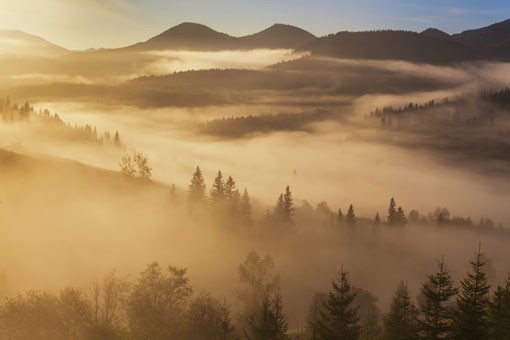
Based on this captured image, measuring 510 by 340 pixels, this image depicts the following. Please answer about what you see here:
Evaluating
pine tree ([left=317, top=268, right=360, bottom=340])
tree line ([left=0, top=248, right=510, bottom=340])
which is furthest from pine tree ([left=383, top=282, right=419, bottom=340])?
pine tree ([left=317, top=268, right=360, bottom=340])

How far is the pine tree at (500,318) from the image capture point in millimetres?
46844

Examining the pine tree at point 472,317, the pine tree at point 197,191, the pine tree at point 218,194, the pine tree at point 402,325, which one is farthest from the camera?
the pine tree at point 218,194

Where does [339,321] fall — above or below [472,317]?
below

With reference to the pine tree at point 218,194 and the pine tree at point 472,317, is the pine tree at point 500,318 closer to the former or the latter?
the pine tree at point 472,317

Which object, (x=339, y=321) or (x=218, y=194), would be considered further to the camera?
(x=218, y=194)

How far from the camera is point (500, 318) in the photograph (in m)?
49.1

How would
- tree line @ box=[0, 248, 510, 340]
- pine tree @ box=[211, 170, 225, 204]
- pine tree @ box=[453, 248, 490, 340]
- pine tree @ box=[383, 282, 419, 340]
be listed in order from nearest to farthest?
pine tree @ box=[453, 248, 490, 340]
tree line @ box=[0, 248, 510, 340]
pine tree @ box=[383, 282, 419, 340]
pine tree @ box=[211, 170, 225, 204]

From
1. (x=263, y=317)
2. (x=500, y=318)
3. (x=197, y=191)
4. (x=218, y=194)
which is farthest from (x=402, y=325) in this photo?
(x=197, y=191)

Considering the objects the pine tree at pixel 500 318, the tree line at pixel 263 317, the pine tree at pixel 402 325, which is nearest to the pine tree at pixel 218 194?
the tree line at pixel 263 317

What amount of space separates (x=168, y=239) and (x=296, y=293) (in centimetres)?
3237

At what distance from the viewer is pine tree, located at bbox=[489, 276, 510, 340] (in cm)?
4684

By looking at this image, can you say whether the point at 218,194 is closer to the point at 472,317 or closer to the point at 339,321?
the point at 339,321

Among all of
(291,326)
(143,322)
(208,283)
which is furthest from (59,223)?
(143,322)

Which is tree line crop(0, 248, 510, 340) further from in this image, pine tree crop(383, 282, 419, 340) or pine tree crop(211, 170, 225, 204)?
pine tree crop(211, 170, 225, 204)
